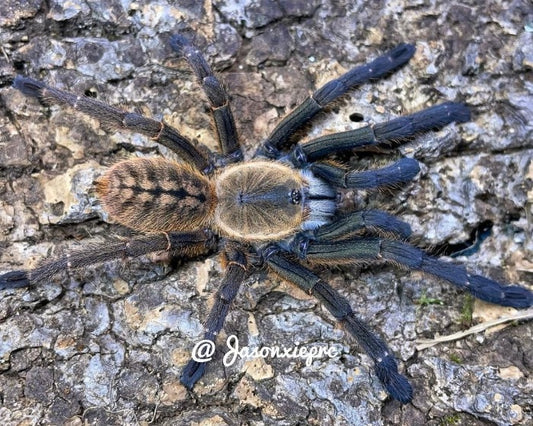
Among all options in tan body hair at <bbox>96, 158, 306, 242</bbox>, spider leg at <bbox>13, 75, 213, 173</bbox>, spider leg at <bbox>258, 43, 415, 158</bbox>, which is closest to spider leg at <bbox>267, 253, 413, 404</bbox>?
tan body hair at <bbox>96, 158, 306, 242</bbox>

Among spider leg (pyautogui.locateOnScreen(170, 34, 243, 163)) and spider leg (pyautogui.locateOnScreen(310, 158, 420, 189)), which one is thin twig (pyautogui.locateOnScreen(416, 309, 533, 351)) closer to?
spider leg (pyautogui.locateOnScreen(310, 158, 420, 189))

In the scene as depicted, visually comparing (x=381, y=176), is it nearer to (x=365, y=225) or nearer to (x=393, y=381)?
(x=365, y=225)

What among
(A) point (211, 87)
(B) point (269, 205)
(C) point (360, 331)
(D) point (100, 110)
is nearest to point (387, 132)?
(B) point (269, 205)

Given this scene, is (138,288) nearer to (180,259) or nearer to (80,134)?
(180,259)

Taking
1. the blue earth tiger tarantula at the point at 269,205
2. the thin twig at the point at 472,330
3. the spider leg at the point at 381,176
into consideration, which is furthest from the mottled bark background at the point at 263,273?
the spider leg at the point at 381,176

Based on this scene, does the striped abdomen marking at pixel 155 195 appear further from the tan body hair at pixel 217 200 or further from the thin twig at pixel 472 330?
the thin twig at pixel 472 330
